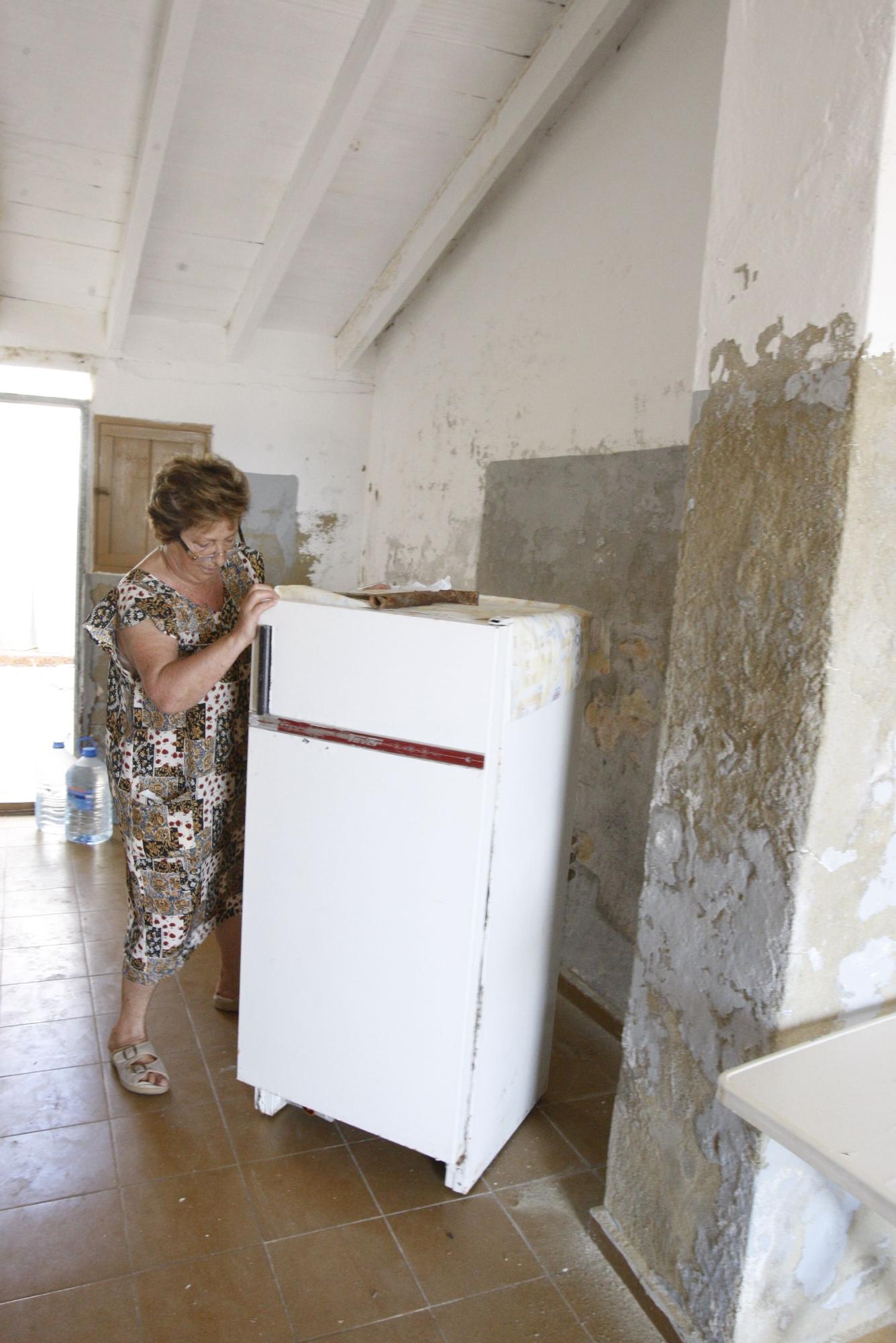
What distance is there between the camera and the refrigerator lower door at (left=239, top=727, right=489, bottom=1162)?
6.73 feet

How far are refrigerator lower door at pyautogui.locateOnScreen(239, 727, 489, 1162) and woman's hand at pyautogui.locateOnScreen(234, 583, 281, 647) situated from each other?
226mm

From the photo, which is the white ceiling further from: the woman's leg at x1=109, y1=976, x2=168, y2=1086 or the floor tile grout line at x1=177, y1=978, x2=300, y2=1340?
the floor tile grout line at x1=177, y1=978, x2=300, y2=1340

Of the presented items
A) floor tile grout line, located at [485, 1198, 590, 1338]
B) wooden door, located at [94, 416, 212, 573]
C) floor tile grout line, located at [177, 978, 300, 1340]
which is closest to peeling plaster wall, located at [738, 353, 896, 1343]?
floor tile grout line, located at [485, 1198, 590, 1338]

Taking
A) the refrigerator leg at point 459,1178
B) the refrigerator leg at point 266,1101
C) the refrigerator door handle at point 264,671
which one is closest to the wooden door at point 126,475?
the refrigerator door handle at point 264,671

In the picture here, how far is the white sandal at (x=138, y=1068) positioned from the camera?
8.21 feet

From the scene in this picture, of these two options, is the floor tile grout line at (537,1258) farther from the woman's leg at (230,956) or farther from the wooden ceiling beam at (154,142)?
the wooden ceiling beam at (154,142)

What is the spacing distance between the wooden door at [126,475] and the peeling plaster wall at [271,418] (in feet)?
0.17

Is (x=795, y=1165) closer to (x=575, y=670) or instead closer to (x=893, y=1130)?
(x=893, y=1130)

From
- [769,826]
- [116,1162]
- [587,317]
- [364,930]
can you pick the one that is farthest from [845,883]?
[587,317]

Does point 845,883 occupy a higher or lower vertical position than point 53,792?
higher

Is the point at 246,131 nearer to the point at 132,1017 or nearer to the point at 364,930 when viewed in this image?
the point at 364,930

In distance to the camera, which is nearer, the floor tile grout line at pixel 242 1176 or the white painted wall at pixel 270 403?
the floor tile grout line at pixel 242 1176

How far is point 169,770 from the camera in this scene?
7.91ft

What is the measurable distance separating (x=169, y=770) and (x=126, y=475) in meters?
2.43
